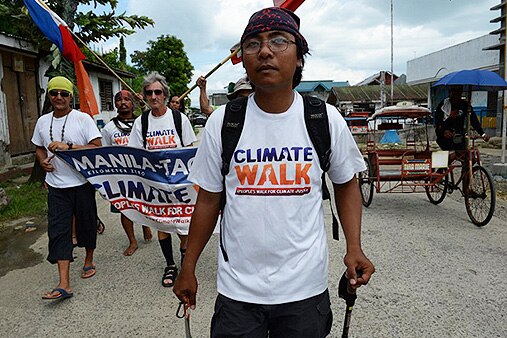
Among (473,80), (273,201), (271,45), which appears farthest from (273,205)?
(473,80)

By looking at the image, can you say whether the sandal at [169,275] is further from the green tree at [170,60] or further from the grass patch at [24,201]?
the green tree at [170,60]

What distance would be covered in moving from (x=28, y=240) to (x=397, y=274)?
469 centimetres

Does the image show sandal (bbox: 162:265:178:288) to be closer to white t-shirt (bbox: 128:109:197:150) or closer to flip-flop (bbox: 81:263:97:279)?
flip-flop (bbox: 81:263:97:279)

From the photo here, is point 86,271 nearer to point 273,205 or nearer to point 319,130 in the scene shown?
point 273,205

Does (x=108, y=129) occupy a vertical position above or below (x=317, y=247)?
above

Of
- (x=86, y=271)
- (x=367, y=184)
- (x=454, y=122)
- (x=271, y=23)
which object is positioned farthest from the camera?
(x=367, y=184)

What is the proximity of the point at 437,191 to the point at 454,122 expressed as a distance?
112 cm

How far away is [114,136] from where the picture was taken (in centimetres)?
508

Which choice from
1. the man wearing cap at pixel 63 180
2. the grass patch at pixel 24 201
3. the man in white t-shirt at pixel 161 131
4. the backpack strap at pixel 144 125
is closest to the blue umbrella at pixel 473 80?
the man in white t-shirt at pixel 161 131

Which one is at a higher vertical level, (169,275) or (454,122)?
(454,122)

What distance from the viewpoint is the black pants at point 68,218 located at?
382 centimetres

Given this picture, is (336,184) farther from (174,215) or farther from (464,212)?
(464,212)

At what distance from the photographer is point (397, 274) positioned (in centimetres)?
419

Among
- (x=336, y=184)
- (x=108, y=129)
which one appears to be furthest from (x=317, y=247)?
(x=108, y=129)
